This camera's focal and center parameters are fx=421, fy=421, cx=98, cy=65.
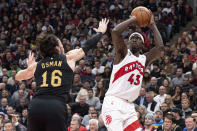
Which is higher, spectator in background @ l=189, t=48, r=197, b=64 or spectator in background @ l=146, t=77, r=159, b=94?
spectator in background @ l=189, t=48, r=197, b=64

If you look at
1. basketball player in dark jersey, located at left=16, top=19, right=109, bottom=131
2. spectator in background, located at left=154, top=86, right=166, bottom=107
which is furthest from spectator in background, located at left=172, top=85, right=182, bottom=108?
basketball player in dark jersey, located at left=16, top=19, right=109, bottom=131

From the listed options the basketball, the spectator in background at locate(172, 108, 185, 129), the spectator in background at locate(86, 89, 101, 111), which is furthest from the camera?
the spectator in background at locate(86, 89, 101, 111)

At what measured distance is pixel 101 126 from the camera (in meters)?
10.6

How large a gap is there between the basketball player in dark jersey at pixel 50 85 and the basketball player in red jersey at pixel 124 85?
1.10 meters

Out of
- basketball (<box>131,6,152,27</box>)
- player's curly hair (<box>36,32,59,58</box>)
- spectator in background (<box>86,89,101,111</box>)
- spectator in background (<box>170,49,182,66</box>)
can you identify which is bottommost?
spectator in background (<box>86,89,101,111</box>)

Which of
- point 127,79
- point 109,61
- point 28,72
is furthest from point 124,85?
point 109,61

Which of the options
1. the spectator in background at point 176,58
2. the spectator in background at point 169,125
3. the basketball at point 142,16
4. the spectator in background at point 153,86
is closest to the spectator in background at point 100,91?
the spectator in background at point 153,86

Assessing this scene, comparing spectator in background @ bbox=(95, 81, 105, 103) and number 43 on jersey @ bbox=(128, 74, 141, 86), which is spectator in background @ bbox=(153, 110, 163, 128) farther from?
number 43 on jersey @ bbox=(128, 74, 141, 86)

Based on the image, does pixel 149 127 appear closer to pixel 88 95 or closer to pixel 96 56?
pixel 88 95

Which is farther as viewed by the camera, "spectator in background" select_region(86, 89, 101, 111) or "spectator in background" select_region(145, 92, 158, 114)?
"spectator in background" select_region(86, 89, 101, 111)

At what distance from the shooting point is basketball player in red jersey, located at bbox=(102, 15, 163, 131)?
620 cm

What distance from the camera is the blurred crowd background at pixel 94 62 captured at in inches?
448

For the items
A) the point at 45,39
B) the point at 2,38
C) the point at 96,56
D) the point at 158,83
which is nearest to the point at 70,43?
the point at 96,56

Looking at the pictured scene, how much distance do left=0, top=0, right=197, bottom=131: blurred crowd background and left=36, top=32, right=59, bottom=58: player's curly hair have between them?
479cm
